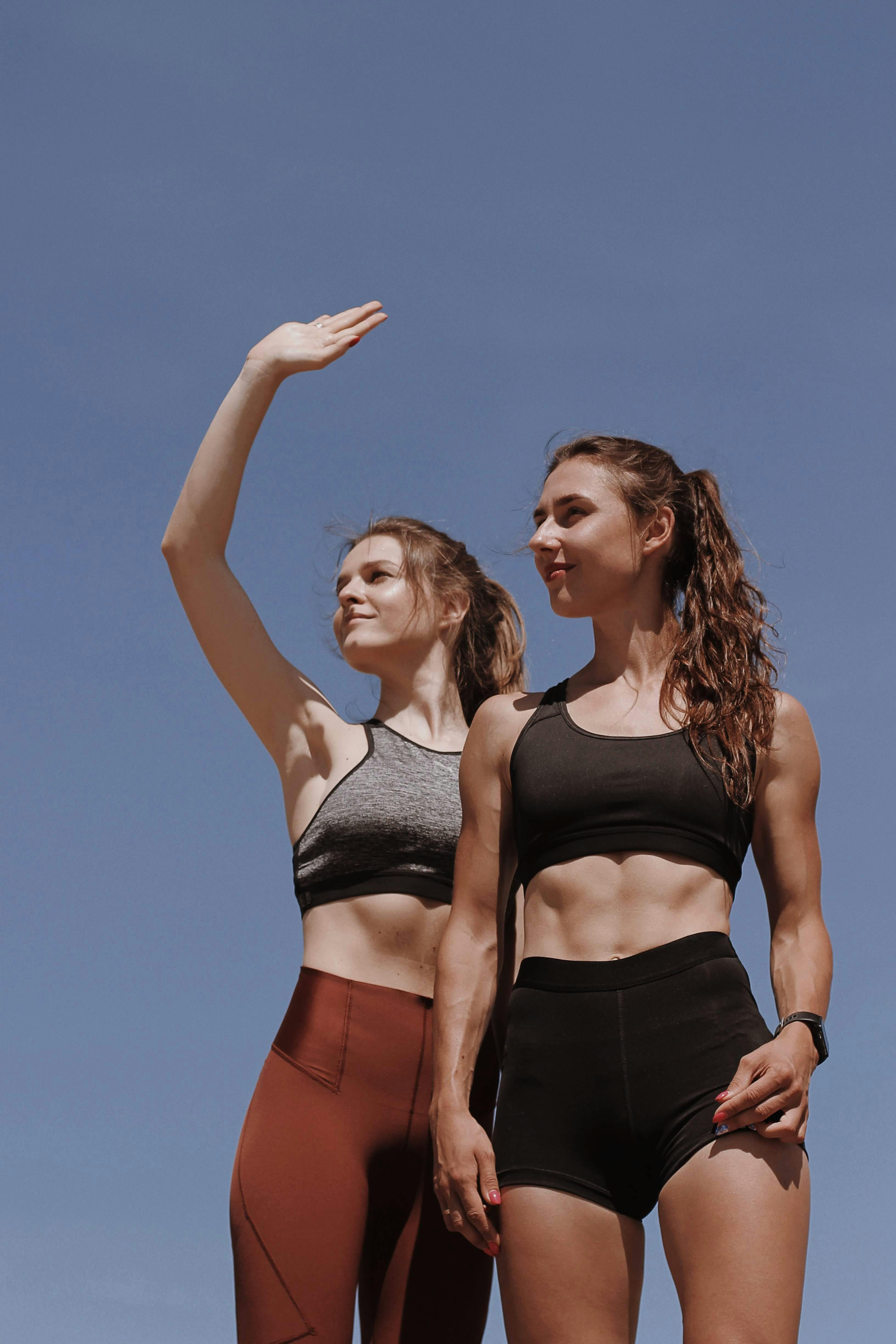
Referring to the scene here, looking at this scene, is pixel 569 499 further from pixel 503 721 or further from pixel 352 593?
pixel 352 593

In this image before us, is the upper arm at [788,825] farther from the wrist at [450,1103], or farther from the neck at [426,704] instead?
the neck at [426,704]

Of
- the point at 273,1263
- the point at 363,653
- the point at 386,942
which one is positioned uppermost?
the point at 363,653

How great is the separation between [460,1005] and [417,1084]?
26.8 inches

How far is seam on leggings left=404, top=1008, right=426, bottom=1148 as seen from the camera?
13.6 feet

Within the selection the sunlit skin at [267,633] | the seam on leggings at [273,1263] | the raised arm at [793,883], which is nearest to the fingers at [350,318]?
the sunlit skin at [267,633]

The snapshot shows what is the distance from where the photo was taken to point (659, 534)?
160 inches

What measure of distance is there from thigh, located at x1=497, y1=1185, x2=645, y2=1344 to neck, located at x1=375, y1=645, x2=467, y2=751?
1.89 m

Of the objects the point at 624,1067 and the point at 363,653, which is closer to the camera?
the point at 624,1067

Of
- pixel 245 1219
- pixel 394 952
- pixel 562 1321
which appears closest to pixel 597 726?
pixel 394 952

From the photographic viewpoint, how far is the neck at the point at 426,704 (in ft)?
16.2

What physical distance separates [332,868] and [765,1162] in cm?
172

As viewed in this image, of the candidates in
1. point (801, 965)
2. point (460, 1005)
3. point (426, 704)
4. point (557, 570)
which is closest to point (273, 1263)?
point (460, 1005)

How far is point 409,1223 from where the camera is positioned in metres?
4.13

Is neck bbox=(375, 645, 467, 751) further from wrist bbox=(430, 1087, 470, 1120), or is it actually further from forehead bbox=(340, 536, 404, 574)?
wrist bbox=(430, 1087, 470, 1120)
